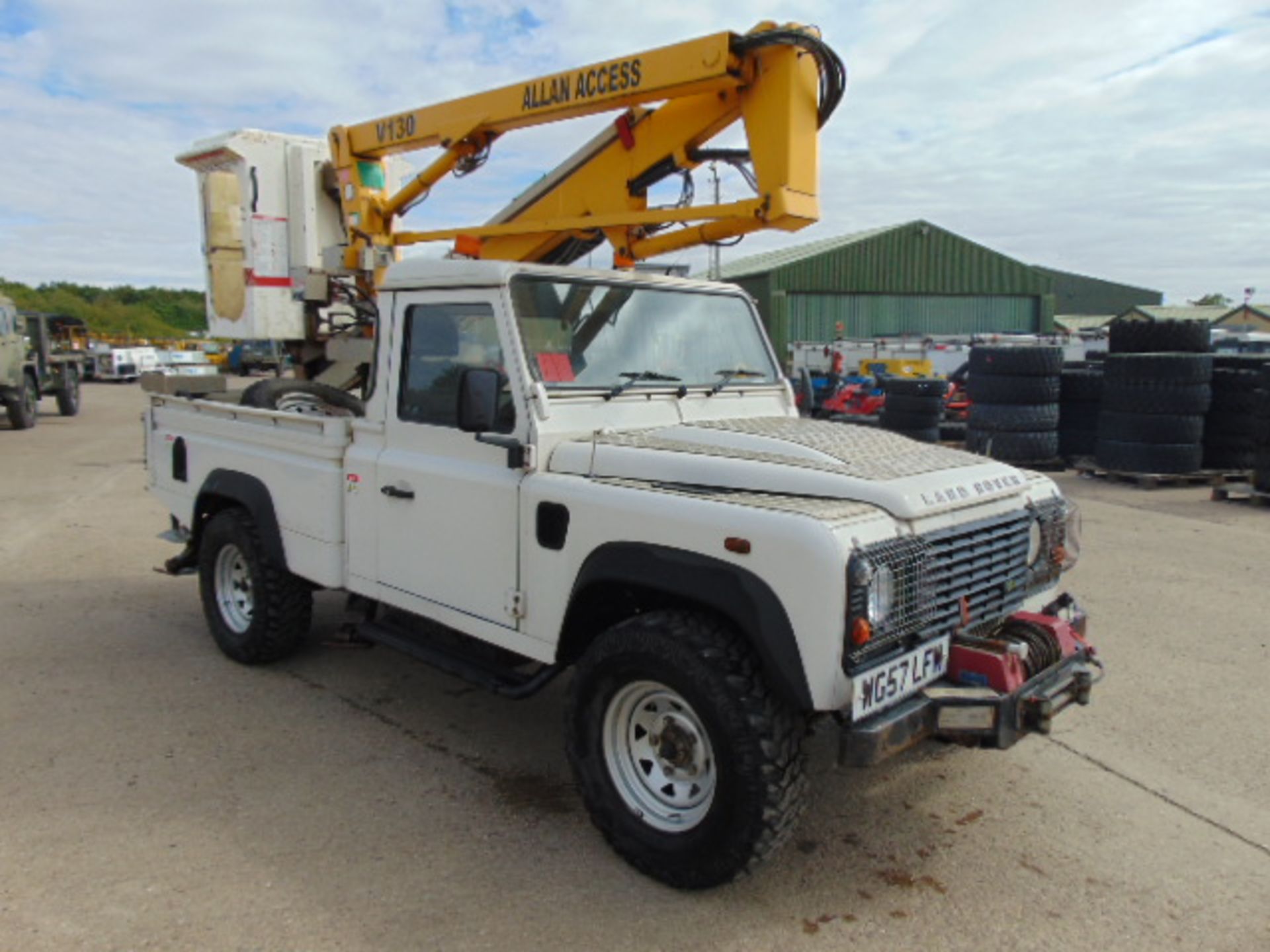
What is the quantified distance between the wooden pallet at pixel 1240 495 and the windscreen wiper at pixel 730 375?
8458mm

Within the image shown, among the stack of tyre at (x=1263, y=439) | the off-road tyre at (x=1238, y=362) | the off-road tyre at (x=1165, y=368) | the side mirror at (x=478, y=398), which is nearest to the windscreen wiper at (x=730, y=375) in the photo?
the side mirror at (x=478, y=398)

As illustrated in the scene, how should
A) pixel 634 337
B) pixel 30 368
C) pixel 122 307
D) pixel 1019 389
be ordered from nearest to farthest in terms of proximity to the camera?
pixel 634 337, pixel 1019 389, pixel 30 368, pixel 122 307

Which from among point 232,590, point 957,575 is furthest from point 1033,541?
point 232,590

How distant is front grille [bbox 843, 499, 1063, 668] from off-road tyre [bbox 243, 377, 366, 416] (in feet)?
11.1

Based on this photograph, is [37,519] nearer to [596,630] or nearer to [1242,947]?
[596,630]

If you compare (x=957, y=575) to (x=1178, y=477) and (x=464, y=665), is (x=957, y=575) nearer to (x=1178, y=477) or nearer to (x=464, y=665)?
(x=464, y=665)

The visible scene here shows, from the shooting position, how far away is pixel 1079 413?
44.0 feet

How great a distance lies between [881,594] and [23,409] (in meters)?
20.9

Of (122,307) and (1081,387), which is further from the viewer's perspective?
(122,307)

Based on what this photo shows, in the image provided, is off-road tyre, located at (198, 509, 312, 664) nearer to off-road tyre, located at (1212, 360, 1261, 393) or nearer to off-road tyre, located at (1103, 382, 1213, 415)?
off-road tyre, located at (1103, 382, 1213, 415)

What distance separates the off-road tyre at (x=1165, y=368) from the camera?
11.4m

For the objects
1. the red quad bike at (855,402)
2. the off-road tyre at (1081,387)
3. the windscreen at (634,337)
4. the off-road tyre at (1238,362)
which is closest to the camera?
the windscreen at (634,337)

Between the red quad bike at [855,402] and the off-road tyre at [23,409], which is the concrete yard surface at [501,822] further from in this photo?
the off-road tyre at [23,409]

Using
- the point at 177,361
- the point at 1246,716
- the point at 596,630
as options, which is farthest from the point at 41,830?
the point at 177,361
